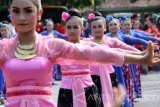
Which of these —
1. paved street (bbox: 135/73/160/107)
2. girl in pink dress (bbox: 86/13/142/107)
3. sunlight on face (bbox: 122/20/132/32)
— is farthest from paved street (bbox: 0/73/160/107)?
girl in pink dress (bbox: 86/13/142/107)

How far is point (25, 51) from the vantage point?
11.2 ft

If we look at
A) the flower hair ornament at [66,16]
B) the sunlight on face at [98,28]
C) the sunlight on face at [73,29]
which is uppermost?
the flower hair ornament at [66,16]

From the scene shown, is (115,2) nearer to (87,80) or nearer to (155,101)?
(155,101)

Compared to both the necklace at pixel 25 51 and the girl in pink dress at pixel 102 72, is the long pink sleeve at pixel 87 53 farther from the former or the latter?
the girl in pink dress at pixel 102 72

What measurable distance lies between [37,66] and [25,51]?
0.16 metres

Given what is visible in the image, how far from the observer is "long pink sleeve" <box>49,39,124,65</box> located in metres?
3.32

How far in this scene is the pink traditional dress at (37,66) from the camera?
131 inches

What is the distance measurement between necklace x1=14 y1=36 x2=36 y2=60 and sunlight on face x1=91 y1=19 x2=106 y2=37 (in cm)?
401

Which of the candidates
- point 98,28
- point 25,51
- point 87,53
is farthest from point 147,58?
point 98,28

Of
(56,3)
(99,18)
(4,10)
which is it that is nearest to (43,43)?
(99,18)

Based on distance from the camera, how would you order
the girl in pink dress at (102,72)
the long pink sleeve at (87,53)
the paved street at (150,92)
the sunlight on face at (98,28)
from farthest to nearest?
the paved street at (150,92), the sunlight on face at (98,28), the girl in pink dress at (102,72), the long pink sleeve at (87,53)

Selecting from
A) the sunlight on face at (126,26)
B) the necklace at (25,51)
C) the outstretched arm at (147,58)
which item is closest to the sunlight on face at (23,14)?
the necklace at (25,51)

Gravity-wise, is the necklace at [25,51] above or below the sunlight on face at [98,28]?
above

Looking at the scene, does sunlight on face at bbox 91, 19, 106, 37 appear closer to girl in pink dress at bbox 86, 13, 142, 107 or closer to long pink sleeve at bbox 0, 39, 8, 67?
girl in pink dress at bbox 86, 13, 142, 107
